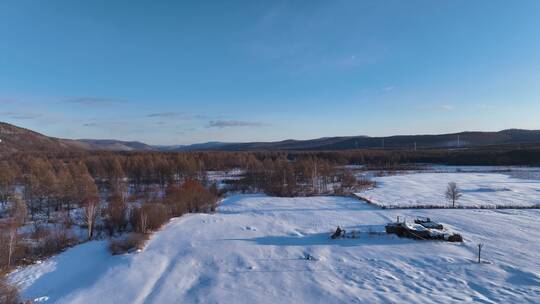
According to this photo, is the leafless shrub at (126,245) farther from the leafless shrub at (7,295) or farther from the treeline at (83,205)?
the leafless shrub at (7,295)

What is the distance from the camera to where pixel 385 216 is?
1040 inches

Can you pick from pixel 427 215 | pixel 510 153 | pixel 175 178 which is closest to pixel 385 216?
pixel 427 215

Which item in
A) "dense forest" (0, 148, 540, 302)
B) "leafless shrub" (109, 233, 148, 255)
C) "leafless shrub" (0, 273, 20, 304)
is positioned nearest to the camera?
"leafless shrub" (0, 273, 20, 304)

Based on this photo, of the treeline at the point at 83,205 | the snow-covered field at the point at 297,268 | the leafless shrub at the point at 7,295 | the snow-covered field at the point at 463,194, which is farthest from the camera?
the snow-covered field at the point at 463,194

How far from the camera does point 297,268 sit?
52.0 feet

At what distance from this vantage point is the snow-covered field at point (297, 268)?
1323cm

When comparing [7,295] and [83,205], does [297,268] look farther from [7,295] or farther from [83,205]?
[83,205]

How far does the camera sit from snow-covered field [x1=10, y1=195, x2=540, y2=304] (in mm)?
13227

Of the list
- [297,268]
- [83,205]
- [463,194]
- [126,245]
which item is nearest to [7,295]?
[126,245]

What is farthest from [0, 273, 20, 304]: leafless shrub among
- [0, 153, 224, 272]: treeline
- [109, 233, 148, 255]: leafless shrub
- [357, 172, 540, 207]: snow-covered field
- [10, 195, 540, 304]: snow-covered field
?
[357, 172, 540, 207]: snow-covered field

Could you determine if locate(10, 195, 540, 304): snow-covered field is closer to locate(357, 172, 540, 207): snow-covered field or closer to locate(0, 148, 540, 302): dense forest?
locate(0, 148, 540, 302): dense forest

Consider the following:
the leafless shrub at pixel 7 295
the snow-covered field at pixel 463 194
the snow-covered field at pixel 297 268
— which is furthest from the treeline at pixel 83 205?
the snow-covered field at pixel 463 194

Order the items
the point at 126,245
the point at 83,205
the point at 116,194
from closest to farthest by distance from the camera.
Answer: the point at 126,245 < the point at 83,205 < the point at 116,194

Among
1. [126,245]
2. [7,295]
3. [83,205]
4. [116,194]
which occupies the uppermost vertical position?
[7,295]
